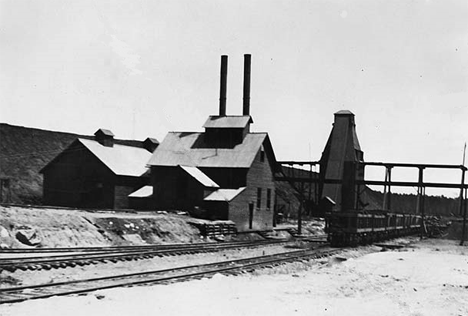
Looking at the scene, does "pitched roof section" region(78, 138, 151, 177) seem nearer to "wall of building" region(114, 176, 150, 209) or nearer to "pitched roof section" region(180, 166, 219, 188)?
"wall of building" region(114, 176, 150, 209)

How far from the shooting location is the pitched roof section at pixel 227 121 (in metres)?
44.6

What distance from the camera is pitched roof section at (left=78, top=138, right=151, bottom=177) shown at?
147 feet

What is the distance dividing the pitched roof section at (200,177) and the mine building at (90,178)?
690 centimetres

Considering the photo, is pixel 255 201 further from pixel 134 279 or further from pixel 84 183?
pixel 134 279

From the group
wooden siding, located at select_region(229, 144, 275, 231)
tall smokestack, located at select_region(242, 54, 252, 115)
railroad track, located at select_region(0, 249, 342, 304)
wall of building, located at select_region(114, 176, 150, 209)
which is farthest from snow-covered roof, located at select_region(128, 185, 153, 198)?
railroad track, located at select_region(0, 249, 342, 304)

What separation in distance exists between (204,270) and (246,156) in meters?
24.1

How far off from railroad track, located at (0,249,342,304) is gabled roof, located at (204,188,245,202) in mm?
14672

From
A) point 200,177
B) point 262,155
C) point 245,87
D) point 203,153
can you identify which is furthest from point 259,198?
point 245,87

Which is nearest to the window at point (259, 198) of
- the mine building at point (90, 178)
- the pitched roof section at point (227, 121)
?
the pitched roof section at point (227, 121)

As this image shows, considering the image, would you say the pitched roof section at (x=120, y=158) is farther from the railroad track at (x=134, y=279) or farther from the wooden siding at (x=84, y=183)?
the railroad track at (x=134, y=279)

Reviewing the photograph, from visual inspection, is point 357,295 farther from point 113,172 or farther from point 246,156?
point 113,172

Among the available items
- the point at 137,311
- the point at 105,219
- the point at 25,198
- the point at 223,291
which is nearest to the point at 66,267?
the point at 223,291

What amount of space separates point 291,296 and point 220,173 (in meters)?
28.3

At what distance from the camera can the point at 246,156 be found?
42094 mm
